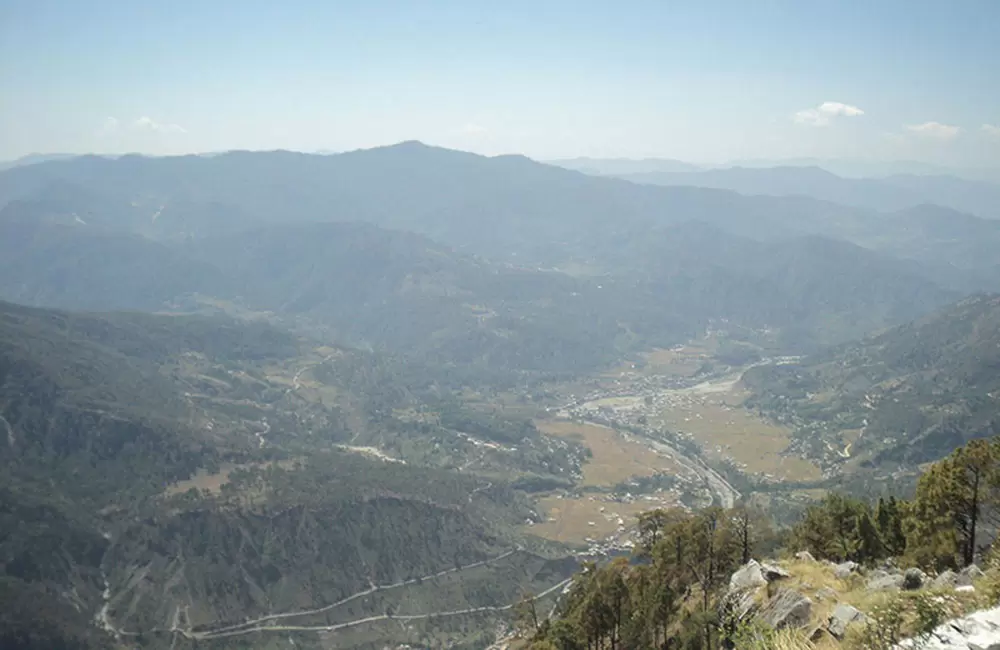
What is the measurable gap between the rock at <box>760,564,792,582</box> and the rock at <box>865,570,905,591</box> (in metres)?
3.28

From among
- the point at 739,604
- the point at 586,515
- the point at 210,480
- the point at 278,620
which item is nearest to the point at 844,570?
the point at 739,604

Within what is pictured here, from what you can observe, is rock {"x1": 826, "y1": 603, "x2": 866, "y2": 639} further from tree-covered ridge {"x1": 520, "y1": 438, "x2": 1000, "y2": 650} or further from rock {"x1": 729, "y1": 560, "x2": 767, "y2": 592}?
rock {"x1": 729, "y1": 560, "x2": 767, "y2": 592}

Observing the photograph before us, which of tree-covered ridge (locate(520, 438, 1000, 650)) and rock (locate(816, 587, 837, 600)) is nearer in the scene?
rock (locate(816, 587, 837, 600))

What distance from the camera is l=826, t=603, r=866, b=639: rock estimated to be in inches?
804

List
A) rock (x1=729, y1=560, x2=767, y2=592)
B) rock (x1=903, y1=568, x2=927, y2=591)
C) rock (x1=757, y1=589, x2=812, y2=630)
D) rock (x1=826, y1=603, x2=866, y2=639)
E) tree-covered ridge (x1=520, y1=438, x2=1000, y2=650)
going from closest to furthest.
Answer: rock (x1=826, y1=603, x2=866, y2=639) < rock (x1=757, y1=589, x2=812, y2=630) < rock (x1=903, y1=568, x2=927, y2=591) < rock (x1=729, y1=560, x2=767, y2=592) < tree-covered ridge (x1=520, y1=438, x2=1000, y2=650)

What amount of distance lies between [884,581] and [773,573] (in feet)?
14.5

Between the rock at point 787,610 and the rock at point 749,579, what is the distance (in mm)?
3005

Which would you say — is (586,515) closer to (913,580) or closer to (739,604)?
(739,604)

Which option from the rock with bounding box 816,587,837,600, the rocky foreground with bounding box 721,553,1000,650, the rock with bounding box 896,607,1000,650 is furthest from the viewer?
the rock with bounding box 816,587,837,600

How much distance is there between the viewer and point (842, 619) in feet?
70.0

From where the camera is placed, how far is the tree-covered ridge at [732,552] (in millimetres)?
34156

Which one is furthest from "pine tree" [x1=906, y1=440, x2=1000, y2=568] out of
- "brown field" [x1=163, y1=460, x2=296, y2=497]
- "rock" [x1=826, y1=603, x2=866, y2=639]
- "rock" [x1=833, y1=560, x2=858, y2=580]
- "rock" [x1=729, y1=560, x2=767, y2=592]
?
"brown field" [x1=163, y1=460, x2=296, y2=497]

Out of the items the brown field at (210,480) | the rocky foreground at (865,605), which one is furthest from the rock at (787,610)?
the brown field at (210,480)

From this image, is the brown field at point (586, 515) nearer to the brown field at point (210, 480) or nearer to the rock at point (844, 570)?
the brown field at point (210, 480)
